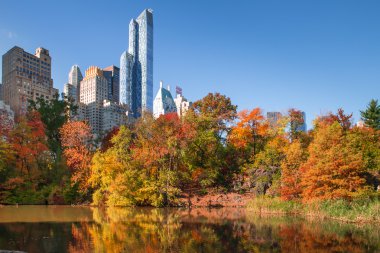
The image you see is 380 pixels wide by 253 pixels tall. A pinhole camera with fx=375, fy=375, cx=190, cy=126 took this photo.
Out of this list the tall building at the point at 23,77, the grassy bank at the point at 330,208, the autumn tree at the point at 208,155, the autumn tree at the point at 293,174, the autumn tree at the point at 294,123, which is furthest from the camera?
the tall building at the point at 23,77

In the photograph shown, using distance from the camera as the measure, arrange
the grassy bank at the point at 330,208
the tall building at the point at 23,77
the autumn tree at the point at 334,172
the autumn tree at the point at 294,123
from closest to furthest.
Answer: the grassy bank at the point at 330,208 → the autumn tree at the point at 334,172 → the autumn tree at the point at 294,123 → the tall building at the point at 23,77

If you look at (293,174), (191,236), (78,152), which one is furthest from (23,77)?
(191,236)

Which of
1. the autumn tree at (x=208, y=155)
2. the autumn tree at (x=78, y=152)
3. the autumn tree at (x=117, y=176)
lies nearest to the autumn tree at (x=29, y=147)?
the autumn tree at (x=78, y=152)

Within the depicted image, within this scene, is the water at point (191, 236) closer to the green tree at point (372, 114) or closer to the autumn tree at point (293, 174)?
the autumn tree at point (293, 174)

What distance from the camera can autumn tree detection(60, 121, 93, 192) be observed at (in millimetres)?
43463

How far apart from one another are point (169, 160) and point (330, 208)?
18.7 m

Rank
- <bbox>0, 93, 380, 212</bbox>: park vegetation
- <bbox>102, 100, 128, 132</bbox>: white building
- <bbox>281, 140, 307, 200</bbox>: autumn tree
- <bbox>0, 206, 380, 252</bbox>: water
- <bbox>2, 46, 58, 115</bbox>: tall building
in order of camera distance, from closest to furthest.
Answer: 1. <bbox>0, 206, 380, 252</bbox>: water
2. <bbox>281, 140, 307, 200</bbox>: autumn tree
3. <bbox>0, 93, 380, 212</bbox>: park vegetation
4. <bbox>2, 46, 58, 115</bbox>: tall building
5. <bbox>102, 100, 128, 132</bbox>: white building

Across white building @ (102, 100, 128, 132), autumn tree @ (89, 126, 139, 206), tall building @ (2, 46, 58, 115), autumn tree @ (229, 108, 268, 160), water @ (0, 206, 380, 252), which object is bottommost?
water @ (0, 206, 380, 252)

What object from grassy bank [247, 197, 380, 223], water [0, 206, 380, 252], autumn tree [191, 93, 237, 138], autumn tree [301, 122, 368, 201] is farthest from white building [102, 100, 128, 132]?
water [0, 206, 380, 252]

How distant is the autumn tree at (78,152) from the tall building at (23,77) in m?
89.7

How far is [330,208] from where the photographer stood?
2597 centimetres

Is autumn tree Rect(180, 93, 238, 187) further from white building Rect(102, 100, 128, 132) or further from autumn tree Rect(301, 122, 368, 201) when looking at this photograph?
white building Rect(102, 100, 128, 132)

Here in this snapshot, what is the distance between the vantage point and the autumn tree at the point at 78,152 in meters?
43.5

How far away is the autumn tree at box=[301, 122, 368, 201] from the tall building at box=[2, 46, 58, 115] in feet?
387
